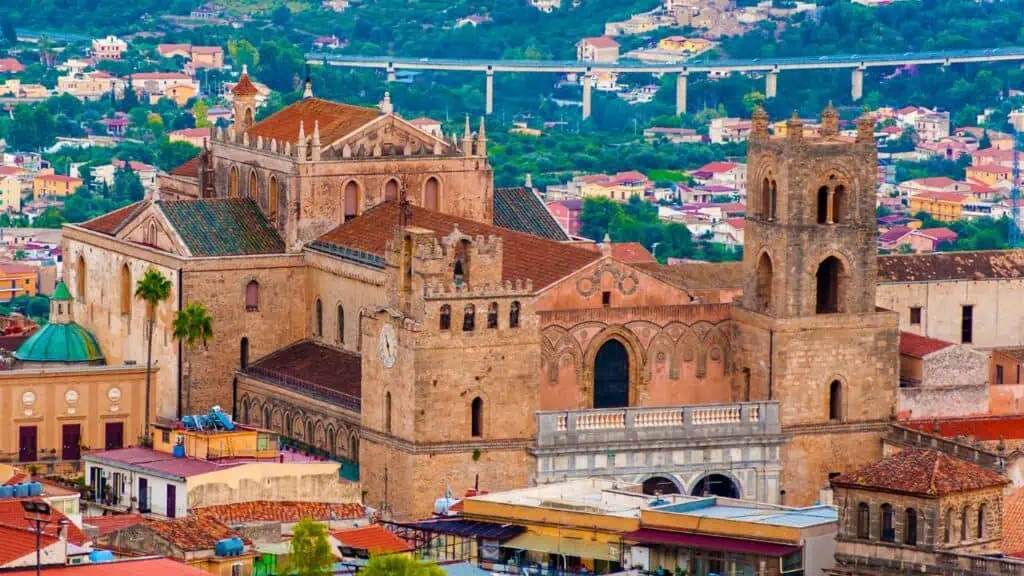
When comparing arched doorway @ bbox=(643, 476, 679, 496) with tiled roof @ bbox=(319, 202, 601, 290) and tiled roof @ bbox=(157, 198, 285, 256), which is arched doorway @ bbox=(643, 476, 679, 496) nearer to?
tiled roof @ bbox=(319, 202, 601, 290)

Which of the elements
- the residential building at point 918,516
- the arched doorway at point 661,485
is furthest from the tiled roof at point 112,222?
the residential building at point 918,516

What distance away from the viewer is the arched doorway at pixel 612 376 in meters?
113

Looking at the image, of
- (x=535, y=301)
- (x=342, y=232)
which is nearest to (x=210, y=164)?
(x=342, y=232)

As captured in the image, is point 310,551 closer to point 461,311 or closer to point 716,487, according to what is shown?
point 461,311

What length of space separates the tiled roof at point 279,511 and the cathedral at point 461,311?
374 cm

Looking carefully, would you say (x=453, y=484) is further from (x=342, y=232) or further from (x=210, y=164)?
(x=210, y=164)

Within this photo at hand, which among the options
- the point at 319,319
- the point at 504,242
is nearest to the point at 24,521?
the point at 504,242

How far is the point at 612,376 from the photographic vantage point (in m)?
114

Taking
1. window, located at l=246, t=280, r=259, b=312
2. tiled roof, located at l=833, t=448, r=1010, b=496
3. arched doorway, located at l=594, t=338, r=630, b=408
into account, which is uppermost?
window, located at l=246, t=280, r=259, b=312

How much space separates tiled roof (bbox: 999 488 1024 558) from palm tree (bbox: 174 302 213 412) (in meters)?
27.5

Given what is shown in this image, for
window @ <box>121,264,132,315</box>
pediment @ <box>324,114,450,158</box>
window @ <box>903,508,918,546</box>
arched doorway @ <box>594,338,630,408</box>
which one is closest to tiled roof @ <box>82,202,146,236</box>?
window @ <box>121,264,132,315</box>

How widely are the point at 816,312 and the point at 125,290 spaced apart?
22360 millimetres

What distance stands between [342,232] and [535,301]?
12.8m

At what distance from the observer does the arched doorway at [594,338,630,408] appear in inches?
4459
